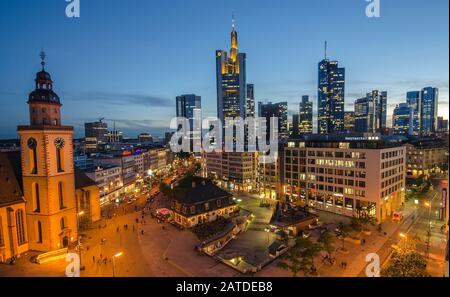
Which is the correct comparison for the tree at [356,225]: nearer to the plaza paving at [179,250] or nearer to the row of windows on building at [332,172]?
the plaza paving at [179,250]

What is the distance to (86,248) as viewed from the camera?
3625 centimetres

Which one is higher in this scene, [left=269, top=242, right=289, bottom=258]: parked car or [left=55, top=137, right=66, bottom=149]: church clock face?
[left=55, top=137, right=66, bottom=149]: church clock face

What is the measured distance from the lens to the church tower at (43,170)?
115ft

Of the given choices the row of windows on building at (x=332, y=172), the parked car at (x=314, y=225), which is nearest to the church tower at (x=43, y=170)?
the parked car at (x=314, y=225)

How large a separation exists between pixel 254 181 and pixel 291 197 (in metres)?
23.6

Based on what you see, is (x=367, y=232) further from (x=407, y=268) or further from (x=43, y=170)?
(x=43, y=170)

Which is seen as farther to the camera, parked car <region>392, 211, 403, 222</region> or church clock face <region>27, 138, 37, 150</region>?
parked car <region>392, 211, 403, 222</region>

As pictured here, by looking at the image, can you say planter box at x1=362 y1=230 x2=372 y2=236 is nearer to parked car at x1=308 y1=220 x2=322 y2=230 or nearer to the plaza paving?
the plaza paving

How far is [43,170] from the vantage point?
35031mm

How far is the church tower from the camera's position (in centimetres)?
3506

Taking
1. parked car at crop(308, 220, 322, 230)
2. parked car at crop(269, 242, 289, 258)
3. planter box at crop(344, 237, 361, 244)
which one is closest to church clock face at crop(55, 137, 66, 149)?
parked car at crop(269, 242, 289, 258)

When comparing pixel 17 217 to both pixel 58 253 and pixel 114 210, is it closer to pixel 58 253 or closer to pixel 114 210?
pixel 58 253

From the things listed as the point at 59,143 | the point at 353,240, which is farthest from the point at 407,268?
the point at 59,143

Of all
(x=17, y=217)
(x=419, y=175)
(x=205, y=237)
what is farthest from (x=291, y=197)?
(x=419, y=175)
